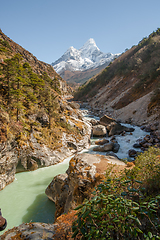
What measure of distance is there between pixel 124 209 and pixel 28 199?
9.45 m

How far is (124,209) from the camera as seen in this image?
7.20 ft

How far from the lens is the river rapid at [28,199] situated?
299 inches

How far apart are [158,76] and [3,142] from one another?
3707 centimetres

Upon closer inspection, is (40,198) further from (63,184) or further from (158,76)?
(158,76)

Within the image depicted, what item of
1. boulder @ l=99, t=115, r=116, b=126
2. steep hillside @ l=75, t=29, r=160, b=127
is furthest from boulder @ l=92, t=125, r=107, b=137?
steep hillside @ l=75, t=29, r=160, b=127

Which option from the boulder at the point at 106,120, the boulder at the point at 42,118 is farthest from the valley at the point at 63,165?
the boulder at the point at 106,120

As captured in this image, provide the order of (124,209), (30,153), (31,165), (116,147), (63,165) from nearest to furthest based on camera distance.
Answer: (124,209)
(31,165)
(30,153)
(63,165)
(116,147)

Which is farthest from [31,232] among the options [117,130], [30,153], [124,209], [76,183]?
[117,130]

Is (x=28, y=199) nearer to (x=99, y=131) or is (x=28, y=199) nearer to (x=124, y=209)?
(x=124, y=209)

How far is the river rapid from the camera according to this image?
759 cm

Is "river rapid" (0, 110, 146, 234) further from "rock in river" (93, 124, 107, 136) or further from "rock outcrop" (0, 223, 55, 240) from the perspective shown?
"rock in river" (93, 124, 107, 136)

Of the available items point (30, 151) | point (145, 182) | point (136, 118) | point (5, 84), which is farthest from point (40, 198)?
point (136, 118)

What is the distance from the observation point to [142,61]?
48.1 meters

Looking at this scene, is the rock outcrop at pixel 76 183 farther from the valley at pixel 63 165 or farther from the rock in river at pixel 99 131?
the rock in river at pixel 99 131
